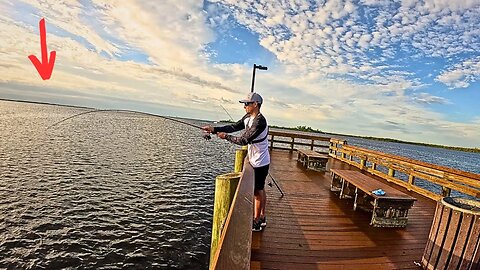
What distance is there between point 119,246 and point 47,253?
1.48 metres

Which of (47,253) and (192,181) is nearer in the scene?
(47,253)

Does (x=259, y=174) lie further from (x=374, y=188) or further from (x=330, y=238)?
(x=374, y=188)

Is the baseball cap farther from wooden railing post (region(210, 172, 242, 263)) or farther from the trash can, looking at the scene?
the trash can

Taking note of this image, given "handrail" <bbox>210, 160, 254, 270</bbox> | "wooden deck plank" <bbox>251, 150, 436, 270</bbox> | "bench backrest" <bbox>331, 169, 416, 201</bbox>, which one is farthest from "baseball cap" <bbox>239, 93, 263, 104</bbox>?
"bench backrest" <bbox>331, 169, 416, 201</bbox>

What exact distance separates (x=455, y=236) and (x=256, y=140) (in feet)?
7.82

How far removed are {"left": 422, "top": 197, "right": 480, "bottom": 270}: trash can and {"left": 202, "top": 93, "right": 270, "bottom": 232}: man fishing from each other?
6.86 feet

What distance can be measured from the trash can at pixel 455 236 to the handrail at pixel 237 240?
227 centimetres

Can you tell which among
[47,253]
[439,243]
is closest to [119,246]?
[47,253]

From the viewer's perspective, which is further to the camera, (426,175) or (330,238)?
(426,175)

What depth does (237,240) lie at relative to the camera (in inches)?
Result: 57.7

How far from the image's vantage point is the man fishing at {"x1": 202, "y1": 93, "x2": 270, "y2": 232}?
12.4 ft

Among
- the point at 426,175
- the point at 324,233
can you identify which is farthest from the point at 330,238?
the point at 426,175

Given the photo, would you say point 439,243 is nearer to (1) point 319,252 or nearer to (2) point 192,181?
(1) point 319,252

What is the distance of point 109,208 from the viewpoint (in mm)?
9203
